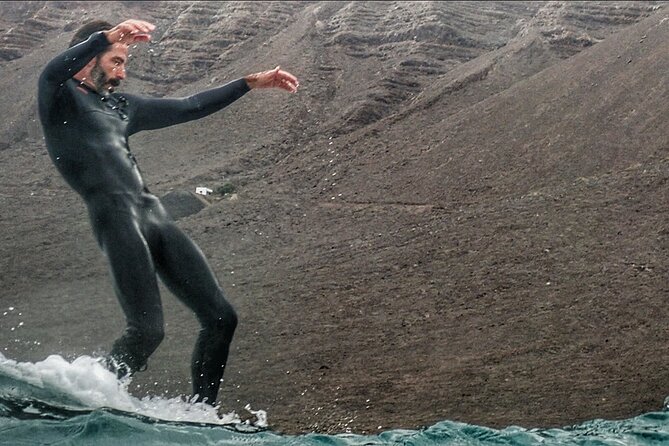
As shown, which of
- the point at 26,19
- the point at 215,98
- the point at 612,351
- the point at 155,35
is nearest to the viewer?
the point at 215,98

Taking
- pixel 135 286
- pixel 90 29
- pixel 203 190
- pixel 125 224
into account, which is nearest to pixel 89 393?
pixel 135 286

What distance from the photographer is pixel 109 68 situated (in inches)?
185

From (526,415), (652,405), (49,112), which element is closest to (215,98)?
(49,112)

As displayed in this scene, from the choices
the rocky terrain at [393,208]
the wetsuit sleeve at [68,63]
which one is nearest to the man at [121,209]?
the wetsuit sleeve at [68,63]

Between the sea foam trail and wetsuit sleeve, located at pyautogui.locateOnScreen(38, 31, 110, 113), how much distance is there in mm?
1113

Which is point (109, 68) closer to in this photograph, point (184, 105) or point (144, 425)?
point (184, 105)

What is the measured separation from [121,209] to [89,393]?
771mm

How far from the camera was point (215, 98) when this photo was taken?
4910 millimetres

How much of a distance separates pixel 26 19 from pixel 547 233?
464 centimetres

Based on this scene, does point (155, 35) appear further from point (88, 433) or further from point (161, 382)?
point (88, 433)

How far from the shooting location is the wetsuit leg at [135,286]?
4492 mm

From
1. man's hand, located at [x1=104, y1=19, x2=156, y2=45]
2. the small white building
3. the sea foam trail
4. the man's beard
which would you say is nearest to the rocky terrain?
the small white building

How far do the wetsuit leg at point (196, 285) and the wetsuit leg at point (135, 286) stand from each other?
9cm

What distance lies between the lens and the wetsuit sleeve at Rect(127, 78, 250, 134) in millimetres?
4902
